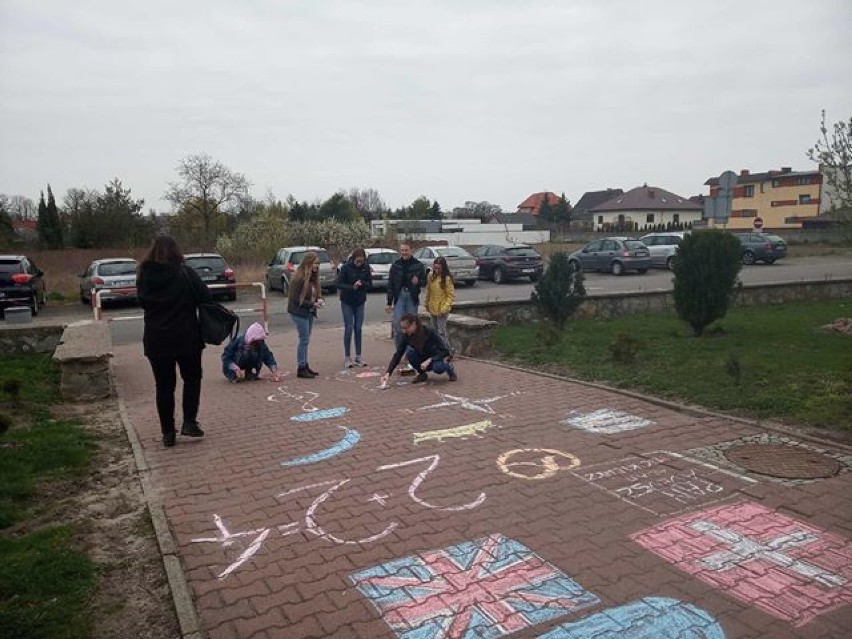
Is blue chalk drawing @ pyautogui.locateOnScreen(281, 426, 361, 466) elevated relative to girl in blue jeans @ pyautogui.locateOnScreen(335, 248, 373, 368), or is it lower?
lower

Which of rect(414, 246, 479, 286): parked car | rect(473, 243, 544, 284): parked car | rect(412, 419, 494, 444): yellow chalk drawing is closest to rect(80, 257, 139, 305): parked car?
rect(414, 246, 479, 286): parked car

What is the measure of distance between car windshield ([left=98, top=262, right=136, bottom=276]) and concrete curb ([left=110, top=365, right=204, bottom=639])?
50.6ft

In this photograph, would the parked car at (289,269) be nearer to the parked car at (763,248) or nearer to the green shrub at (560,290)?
the green shrub at (560,290)

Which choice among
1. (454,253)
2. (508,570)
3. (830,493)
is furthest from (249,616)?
(454,253)

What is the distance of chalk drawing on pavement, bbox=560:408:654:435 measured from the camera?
19.7ft

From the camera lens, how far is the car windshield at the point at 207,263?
20.2 metres

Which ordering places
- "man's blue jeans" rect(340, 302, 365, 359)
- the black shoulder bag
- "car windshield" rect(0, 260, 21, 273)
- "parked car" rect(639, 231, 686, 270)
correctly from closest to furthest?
1. the black shoulder bag
2. "man's blue jeans" rect(340, 302, 365, 359)
3. "car windshield" rect(0, 260, 21, 273)
4. "parked car" rect(639, 231, 686, 270)

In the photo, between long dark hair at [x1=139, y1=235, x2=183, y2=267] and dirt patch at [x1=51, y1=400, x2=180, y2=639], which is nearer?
dirt patch at [x1=51, y1=400, x2=180, y2=639]

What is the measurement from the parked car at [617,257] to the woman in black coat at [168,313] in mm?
21683

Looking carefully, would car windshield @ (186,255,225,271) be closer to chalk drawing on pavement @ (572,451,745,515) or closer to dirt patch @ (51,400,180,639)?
dirt patch @ (51,400,180,639)

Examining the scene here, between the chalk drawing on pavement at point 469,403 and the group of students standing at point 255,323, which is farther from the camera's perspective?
the chalk drawing on pavement at point 469,403

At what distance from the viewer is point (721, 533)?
390 cm

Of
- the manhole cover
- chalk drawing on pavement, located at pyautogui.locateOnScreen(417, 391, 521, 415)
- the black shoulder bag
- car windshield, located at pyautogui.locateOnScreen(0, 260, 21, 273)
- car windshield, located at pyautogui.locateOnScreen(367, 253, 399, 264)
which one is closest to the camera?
the manhole cover

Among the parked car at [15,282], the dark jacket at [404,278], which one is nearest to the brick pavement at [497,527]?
the dark jacket at [404,278]
